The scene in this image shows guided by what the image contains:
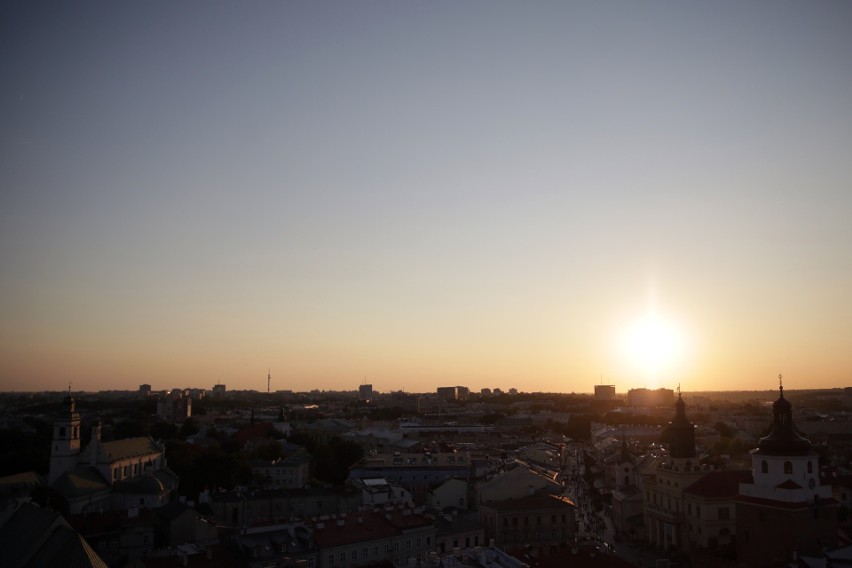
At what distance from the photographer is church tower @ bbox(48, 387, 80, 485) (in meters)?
55.4

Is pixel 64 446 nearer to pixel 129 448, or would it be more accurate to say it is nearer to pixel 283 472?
pixel 129 448

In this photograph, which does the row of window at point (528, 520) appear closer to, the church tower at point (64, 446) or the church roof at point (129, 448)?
the church roof at point (129, 448)

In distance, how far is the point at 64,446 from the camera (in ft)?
183

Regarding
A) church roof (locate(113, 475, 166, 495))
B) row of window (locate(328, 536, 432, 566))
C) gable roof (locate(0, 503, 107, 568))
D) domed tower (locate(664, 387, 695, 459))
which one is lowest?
row of window (locate(328, 536, 432, 566))

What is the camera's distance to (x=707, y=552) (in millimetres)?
35281

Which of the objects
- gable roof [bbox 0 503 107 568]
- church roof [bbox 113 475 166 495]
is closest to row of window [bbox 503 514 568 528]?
gable roof [bbox 0 503 107 568]

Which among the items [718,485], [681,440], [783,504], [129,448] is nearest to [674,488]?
[681,440]

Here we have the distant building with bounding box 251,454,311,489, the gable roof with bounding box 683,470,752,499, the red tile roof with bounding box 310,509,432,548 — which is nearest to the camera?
the red tile roof with bounding box 310,509,432,548

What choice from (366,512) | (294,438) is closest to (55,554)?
(366,512)

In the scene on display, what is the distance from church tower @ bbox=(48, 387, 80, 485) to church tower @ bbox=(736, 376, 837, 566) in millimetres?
44267

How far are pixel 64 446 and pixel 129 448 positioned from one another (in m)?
5.70

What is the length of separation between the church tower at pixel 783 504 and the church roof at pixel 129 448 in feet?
143

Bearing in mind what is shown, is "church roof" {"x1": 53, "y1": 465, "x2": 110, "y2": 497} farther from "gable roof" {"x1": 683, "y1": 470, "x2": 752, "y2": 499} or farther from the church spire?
the church spire

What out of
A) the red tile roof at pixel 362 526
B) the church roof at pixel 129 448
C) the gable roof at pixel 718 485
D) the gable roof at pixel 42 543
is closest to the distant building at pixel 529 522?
the red tile roof at pixel 362 526
